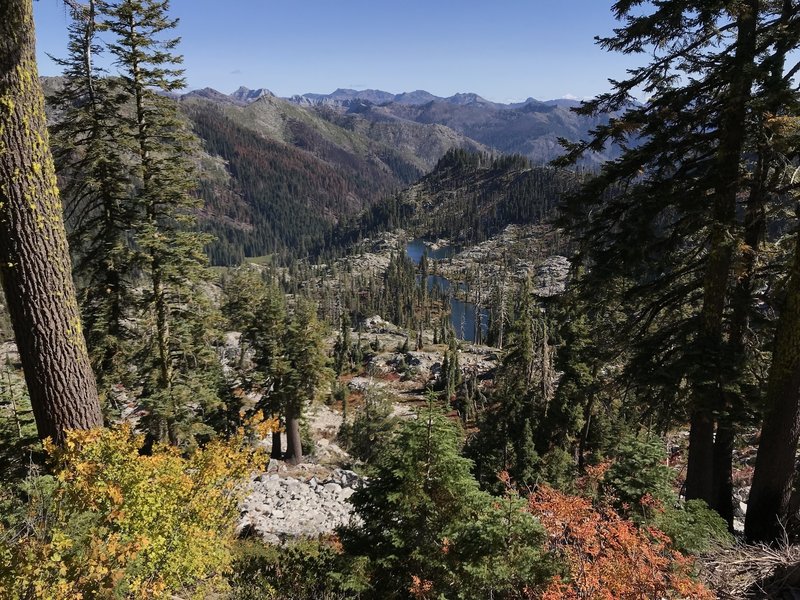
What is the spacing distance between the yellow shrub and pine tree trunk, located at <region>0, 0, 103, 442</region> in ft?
2.97

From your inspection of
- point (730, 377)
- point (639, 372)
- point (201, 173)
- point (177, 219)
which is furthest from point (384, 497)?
point (201, 173)

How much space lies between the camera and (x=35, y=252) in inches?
230

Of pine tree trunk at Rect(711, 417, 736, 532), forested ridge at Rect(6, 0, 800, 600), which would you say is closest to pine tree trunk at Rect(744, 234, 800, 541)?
forested ridge at Rect(6, 0, 800, 600)

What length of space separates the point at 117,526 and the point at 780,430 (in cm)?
969

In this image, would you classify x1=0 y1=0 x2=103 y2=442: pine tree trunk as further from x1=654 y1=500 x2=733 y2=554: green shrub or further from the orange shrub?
x1=654 y1=500 x2=733 y2=554: green shrub

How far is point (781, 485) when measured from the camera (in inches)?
301

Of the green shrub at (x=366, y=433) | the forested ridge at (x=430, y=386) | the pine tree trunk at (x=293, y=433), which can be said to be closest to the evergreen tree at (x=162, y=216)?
the forested ridge at (x=430, y=386)

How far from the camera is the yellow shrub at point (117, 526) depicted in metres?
4.45

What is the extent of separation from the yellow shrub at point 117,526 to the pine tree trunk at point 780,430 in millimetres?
8428

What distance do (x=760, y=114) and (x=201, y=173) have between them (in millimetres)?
14476

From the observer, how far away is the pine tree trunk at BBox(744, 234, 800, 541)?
735 centimetres

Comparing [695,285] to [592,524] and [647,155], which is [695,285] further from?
[592,524]

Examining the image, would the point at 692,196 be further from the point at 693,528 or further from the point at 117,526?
the point at 117,526

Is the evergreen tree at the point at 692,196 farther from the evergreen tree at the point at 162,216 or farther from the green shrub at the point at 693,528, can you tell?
the evergreen tree at the point at 162,216
